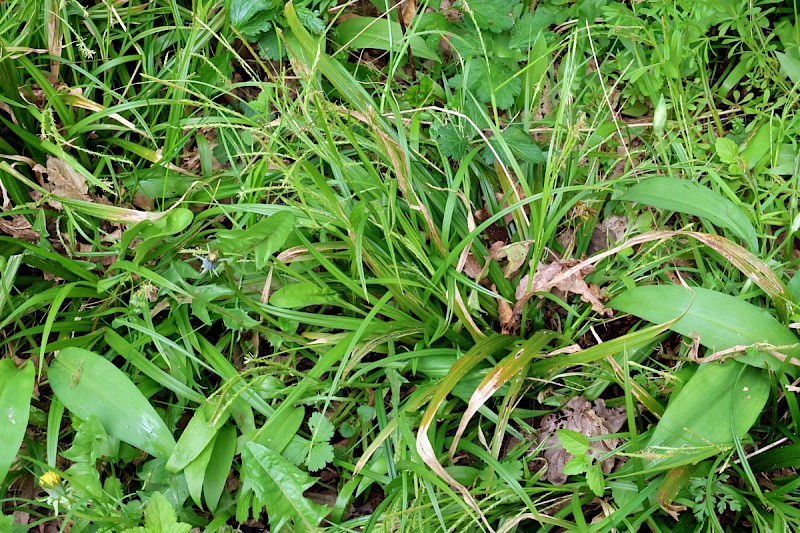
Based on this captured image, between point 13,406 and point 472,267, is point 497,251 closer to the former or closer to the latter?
point 472,267

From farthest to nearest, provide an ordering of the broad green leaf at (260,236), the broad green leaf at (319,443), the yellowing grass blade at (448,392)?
1. the broad green leaf at (319,443)
2. the yellowing grass blade at (448,392)
3. the broad green leaf at (260,236)

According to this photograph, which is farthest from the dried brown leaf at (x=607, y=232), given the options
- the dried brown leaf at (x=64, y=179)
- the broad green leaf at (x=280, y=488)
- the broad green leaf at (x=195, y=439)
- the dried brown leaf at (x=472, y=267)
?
the dried brown leaf at (x=64, y=179)

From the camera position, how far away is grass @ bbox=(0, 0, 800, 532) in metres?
1.58

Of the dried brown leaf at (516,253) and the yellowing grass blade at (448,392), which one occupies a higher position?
the dried brown leaf at (516,253)

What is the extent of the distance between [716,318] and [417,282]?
2.53 ft

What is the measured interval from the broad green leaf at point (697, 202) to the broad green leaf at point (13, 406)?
181cm

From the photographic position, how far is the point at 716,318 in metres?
1.57

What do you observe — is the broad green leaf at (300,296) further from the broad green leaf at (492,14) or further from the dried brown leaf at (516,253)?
the broad green leaf at (492,14)

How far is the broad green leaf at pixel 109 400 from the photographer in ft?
5.81

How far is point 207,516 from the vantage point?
1828mm

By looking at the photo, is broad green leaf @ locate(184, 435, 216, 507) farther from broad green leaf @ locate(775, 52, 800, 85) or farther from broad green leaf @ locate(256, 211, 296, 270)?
broad green leaf @ locate(775, 52, 800, 85)

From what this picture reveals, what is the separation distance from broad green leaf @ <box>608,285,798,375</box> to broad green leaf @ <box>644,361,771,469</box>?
49 mm

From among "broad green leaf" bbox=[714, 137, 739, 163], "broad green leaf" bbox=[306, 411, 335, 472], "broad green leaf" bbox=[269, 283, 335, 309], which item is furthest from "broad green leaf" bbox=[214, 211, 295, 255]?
"broad green leaf" bbox=[714, 137, 739, 163]

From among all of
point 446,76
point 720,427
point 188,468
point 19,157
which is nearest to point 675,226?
point 720,427
